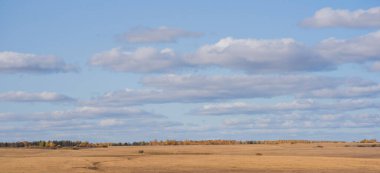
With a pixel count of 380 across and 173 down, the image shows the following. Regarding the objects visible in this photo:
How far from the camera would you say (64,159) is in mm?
36062

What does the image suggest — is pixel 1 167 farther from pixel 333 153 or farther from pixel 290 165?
pixel 333 153

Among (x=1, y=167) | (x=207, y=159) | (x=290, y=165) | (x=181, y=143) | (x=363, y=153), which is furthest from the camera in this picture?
(x=181, y=143)

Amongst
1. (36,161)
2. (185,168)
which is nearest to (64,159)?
(36,161)

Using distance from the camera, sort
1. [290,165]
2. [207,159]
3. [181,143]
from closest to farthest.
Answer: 1. [290,165]
2. [207,159]
3. [181,143]

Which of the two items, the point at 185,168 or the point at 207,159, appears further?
the point at 207,159

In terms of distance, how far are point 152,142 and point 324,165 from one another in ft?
89.1

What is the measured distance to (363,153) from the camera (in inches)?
1809

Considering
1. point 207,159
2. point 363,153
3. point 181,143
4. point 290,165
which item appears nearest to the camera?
point 290,165

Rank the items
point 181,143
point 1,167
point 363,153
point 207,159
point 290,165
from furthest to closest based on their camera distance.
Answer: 1. point 181,143
2. point 363,153
3. point 207,159
4. point 290,165
5. point 1,167

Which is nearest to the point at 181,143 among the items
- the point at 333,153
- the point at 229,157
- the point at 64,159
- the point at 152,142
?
the point at 152,142

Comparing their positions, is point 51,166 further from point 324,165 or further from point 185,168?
point 324,165

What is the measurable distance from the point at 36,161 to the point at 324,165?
47.6 ft

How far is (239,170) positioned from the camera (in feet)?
109

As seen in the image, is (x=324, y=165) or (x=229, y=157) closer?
(x=324, y=165)
